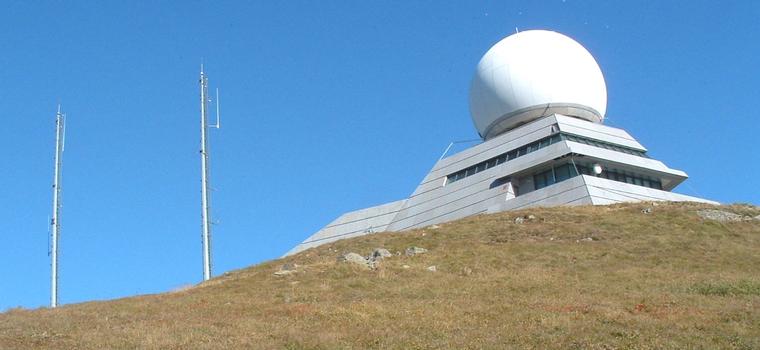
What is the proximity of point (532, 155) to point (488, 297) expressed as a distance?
94.9 ft

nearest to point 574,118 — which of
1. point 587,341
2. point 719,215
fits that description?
point 719,215

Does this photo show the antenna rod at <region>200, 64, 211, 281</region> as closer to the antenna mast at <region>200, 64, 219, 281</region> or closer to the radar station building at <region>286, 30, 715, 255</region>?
the antenna mast at <region>200, 64, 219, 281</region>

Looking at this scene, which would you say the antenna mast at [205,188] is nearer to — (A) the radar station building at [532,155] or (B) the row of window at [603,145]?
(A) the radar station building at [532,155]

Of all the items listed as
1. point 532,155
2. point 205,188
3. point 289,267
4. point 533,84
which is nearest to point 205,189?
point 205,188

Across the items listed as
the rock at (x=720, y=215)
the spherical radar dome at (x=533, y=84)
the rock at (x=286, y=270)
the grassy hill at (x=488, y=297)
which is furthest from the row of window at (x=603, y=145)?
the rock at (x=286, y=270)

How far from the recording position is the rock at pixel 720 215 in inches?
1726

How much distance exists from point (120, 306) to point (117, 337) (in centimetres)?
815

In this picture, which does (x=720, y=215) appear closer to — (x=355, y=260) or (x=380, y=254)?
(x=380, y=254)

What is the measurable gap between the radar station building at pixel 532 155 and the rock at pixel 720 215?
5840 mm

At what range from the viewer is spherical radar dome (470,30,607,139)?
61.7m

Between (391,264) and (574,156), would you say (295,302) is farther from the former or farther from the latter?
(574,156)

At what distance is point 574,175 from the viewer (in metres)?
54.1

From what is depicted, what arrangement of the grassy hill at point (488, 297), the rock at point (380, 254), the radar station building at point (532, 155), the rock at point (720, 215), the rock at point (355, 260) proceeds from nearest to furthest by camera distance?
the grassy hill at point (488, 297) → the rock at point (355, 260) → the rock at point (380, 254) → the rock at point (720, 215) → the radar station building at point (532, 155)

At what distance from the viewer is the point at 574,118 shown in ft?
198
